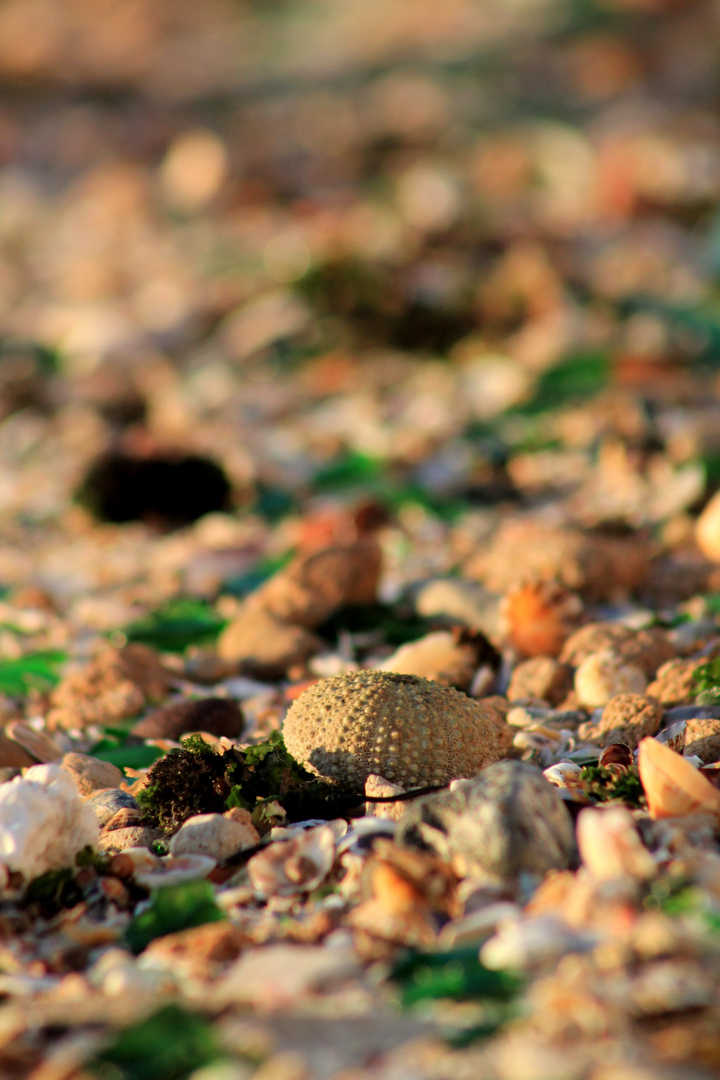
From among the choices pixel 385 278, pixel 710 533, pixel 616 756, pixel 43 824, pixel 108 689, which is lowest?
pixel 710 533

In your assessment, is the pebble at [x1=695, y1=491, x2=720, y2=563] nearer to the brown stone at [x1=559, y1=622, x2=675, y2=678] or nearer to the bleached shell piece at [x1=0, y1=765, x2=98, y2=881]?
the brown stone at [x1=559, y1=622, x2=675, y2=678]

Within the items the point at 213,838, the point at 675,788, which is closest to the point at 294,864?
the point at 213,838

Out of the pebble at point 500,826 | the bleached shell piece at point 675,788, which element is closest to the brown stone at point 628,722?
the bleached shell piece at point 675,788

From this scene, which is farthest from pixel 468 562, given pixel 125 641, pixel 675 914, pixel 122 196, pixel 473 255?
pixel 122 196

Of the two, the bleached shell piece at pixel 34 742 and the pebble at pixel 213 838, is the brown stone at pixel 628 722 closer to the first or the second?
the pebble at pixel 213 838

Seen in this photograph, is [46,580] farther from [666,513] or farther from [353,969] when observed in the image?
[353,969]

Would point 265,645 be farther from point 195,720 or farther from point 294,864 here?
point 294,864

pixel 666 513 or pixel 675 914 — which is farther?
pixel 666 513
